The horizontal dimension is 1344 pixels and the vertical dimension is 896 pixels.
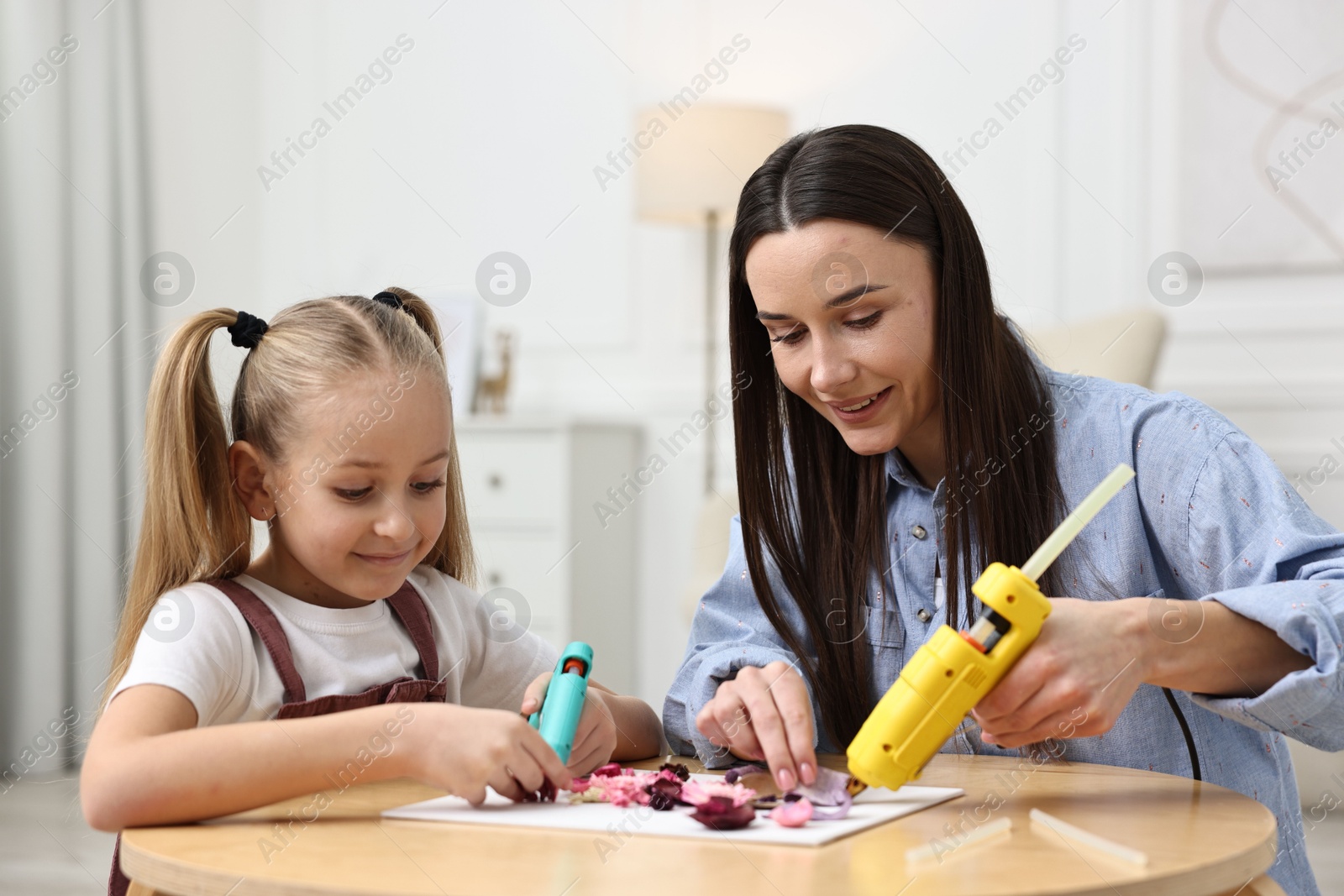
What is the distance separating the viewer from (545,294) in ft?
11.4

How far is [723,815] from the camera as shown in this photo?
0.75m

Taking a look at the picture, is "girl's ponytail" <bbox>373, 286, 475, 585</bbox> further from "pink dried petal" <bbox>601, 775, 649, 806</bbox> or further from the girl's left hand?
"pink dried petal" <bbox>601, 775, 649, 806</bbox>

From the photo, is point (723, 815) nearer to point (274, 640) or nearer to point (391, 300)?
point (274, 640)

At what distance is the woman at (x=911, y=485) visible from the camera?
3.34 ft

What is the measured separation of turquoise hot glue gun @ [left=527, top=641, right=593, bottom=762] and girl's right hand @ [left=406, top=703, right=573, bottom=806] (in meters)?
0.05

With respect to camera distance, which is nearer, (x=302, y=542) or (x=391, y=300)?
(x=302, y=542)

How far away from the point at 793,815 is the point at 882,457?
53 centimetres

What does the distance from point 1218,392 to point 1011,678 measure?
2185 millimetres

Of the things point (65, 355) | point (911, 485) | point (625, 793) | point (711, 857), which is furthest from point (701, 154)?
point (711, 857)

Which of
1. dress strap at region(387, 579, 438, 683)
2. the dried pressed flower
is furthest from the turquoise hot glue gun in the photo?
dress strap at region(387, 579, 438, 683)

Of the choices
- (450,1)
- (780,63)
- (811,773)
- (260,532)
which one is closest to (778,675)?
(811,773)

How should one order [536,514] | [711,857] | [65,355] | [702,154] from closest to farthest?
[711,857], [702,154], [536,514], [65,355]

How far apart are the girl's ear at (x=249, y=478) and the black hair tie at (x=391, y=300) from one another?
7.6 inches

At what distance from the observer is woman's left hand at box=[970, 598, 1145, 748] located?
0.79 meters
